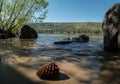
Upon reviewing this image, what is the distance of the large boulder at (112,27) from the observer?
1009cm

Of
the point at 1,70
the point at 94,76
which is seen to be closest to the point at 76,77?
the point at 94,76

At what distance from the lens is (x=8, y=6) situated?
2369 cm

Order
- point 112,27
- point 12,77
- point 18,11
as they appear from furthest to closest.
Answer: point 18,11
point 112,27
point 12,77

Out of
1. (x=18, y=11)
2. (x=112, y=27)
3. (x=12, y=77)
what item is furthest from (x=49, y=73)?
(x=18, y=11)

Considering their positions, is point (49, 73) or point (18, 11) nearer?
point (49, 73)

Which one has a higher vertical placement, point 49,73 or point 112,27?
point 112,27

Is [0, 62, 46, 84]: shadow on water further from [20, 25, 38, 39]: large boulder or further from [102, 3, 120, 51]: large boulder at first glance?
[20, 25, 38, 39]: large boulder

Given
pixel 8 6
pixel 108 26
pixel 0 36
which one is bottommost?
pixel 0 36

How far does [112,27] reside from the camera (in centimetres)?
1030

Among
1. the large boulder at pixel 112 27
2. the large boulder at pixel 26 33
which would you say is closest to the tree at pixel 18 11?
the large boulder at pixel 26 33

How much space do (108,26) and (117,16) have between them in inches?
30.9

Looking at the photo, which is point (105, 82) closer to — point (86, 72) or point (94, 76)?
point (94, 76)

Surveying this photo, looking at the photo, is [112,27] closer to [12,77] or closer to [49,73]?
[49,73]

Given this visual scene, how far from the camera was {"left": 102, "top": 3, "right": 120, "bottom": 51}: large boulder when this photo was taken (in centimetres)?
1009
